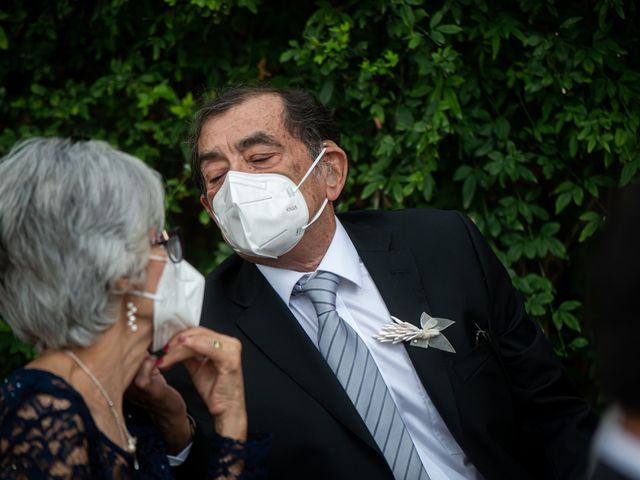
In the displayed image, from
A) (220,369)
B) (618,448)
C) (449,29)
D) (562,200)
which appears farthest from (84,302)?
(562,200)

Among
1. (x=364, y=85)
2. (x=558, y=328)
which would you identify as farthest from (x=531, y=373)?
(x=364, y=85)

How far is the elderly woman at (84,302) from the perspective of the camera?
1.98 m

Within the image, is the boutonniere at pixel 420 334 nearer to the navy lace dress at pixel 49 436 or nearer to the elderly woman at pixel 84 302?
the elderly woman at pixel 84 302

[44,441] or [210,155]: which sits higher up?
[210,155]

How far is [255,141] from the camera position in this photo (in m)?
2.85

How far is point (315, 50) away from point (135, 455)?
1.79 m

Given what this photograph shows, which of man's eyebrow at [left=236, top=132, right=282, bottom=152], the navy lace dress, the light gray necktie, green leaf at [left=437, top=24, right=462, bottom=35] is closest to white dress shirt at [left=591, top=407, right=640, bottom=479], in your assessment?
the navy lace dress

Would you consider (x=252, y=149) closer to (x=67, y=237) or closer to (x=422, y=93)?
(x=422, y=93)

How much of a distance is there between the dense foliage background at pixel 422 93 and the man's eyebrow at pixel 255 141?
0.62m

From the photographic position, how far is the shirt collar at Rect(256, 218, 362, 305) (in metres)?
2.87

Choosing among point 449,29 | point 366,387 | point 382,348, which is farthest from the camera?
point 449,29

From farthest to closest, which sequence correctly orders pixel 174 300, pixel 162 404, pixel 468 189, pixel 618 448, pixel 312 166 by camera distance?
pixel 468 189
pixel 312 166
pixel 162 404
pixel 174 300
pixel 618 448

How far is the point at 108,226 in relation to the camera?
2.02 meters

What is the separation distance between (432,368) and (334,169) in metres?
0.77
